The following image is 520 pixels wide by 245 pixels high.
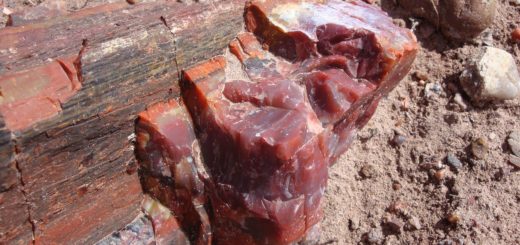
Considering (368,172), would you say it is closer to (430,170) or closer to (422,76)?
(430,170)

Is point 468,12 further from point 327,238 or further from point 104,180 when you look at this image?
point 104,180

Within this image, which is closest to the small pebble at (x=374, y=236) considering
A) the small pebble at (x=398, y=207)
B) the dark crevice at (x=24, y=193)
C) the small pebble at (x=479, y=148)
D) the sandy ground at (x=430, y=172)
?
the sandy ground at (x=430, y=172)

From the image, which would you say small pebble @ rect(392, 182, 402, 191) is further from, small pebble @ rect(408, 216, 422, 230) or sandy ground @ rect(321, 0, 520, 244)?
small pebble @ rect(408, 216, 422, 230)

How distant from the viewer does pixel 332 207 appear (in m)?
3.14

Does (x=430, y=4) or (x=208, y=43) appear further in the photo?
(x=430, y=4)

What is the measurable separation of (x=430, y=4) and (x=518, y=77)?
629 mm

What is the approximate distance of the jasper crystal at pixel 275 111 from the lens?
2439mm

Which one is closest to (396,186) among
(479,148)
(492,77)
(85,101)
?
(479,148)

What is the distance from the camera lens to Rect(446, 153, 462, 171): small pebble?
3162 millimetres

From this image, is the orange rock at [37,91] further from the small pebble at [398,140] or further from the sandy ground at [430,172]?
the small pebble at [398,140]

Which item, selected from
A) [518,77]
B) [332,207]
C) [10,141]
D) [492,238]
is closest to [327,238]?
[332,207]

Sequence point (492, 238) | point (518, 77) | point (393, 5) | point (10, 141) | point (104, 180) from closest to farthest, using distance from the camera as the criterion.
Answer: point (10, 141)
point (104, 180)
point (492, 238)
point (518, 77)
point (393, 5)

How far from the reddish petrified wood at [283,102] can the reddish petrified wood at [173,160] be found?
0.17 feet

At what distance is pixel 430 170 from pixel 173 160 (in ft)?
4.70
